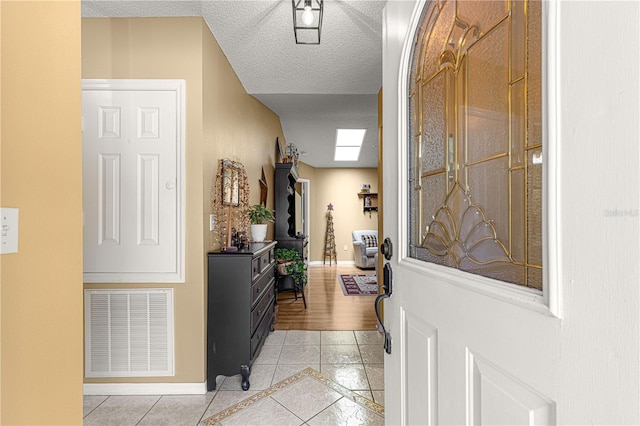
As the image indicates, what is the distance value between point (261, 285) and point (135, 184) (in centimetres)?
121

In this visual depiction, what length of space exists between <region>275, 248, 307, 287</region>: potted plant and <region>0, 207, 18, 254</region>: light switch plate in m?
3.22

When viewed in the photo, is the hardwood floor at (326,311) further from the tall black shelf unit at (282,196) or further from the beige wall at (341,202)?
the beige wall at (341,202)

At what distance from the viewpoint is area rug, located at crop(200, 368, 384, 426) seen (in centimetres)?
176

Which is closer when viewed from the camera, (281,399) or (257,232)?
(281,399)

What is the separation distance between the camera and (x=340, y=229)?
25.4ft

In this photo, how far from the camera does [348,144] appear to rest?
579cm

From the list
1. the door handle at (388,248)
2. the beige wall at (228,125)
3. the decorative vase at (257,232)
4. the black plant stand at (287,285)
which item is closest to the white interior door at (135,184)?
the beige wall at (228,125)

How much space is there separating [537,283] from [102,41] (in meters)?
2.74

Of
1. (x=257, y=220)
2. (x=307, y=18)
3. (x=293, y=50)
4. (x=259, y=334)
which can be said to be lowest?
(x=259, y=334)

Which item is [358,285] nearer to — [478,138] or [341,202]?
[341,202]

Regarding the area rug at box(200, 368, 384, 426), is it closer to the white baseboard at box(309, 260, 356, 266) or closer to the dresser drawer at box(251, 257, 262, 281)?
the dresser drawer at box(251, 257, 262, 281)

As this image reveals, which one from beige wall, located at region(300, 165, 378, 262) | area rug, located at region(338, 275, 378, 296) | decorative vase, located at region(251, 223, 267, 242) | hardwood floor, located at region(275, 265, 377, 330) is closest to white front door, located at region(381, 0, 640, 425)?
decorative vase, located at region(251, 223, 267, 242)

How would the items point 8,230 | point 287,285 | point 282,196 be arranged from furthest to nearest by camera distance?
1. point 282,196
2. point 287,285
3. point 8,230

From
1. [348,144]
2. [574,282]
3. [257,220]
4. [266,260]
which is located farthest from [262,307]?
[348,144]
